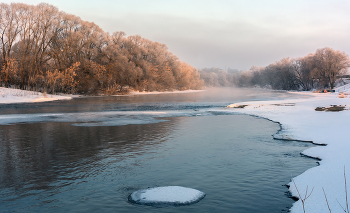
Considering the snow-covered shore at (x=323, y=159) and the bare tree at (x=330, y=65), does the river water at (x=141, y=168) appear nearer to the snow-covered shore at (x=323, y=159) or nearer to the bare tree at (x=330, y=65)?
Result: the snow-covered shore at (x=323, y=159)

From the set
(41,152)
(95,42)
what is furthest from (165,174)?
(95,42)

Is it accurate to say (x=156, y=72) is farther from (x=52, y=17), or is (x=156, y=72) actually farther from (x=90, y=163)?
(x=90, y=163)

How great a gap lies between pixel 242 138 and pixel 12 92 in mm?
49867

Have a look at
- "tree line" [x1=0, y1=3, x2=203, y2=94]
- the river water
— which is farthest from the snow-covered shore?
"tree line" [x1=0, y1=3, x2=203, y2=94]

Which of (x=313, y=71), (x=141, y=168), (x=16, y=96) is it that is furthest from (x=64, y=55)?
(x=313, y=71)

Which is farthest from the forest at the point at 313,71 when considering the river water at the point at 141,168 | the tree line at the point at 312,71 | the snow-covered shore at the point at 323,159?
the river water at the point at 141,168

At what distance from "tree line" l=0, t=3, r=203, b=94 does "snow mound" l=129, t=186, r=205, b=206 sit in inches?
2334

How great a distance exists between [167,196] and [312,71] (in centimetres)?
9870

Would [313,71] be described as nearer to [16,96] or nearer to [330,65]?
[330,65]

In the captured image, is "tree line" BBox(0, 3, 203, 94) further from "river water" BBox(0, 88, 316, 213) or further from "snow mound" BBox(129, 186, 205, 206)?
"snow mound" BBox(129, 186, 205, 206)

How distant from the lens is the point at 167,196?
785cm

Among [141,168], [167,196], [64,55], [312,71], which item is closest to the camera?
[167,196]

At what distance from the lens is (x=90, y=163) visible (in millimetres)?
11273

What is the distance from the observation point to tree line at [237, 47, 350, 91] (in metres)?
89.9
